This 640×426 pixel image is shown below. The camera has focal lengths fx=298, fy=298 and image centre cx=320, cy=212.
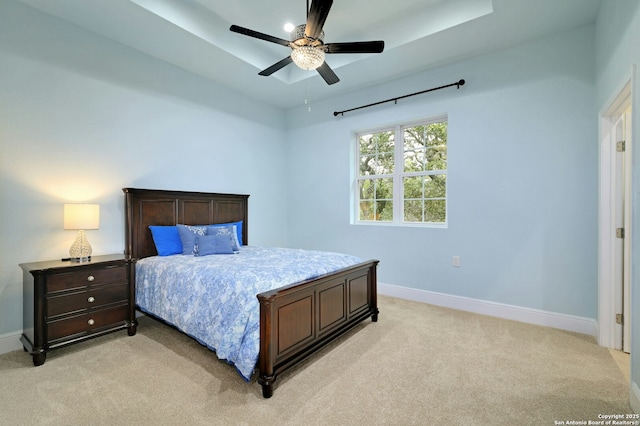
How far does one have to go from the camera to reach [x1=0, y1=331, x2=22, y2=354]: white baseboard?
2545 millimetres

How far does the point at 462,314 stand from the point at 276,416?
101 inches

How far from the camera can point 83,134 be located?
3008 millimetres

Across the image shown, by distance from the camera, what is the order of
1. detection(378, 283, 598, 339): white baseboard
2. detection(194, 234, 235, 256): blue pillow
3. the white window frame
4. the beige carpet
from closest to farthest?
the beige carpet < detection(378, 283, 598, 339): white baseboard < detection(194, 234, 235, 256): blue pillow < the white window frame

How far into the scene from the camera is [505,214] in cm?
334

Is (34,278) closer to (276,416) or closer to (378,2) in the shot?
(276,416)

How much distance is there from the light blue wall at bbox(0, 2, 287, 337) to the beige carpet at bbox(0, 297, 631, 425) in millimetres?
1101

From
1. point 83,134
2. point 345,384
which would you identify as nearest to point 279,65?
point 83,134

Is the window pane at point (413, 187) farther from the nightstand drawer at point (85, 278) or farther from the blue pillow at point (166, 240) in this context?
the nightstand drawer at point (85, 278)

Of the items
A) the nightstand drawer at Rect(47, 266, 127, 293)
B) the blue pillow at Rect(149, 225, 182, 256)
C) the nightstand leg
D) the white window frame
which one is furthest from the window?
the nightstand leg

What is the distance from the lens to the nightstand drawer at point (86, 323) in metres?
2.42

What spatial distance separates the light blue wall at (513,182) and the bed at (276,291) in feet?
3.83

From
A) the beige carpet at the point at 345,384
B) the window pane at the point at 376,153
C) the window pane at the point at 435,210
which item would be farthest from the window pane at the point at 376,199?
the beige carpet at the point at 345,384

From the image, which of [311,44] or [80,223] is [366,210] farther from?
[80,223]

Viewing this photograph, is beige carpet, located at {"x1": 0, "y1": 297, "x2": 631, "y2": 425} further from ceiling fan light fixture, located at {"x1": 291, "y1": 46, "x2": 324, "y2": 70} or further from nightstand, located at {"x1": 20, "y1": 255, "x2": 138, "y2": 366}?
ceiling fan light fixture, located at {"x1": 291, "y1": 46, "x2": 324, "y2": 70}
